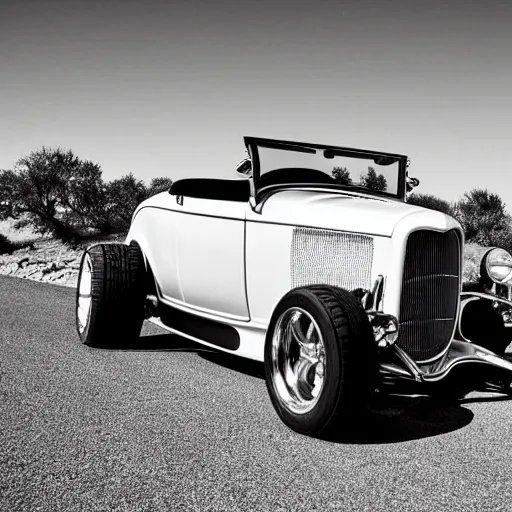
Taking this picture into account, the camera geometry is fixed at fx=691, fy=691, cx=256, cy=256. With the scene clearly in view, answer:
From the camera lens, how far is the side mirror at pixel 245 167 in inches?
194

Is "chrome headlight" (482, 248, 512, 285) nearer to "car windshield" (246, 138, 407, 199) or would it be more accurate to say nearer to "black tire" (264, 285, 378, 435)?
"car windshield" (246, 138, 407, 199)

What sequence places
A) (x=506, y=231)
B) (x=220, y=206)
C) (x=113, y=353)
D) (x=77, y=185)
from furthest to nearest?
(x=77, y=185)
(x=506, y=231)
(x=113, y=353)
(x=220, y=206)

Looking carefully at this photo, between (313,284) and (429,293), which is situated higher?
(313,284)

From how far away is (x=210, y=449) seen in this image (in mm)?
3111

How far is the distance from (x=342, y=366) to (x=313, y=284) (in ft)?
2.14

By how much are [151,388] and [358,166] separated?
250 cm

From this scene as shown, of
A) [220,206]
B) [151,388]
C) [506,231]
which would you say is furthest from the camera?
[506,231]

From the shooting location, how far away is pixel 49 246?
2406 centimetres

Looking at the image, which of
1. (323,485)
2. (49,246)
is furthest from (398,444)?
(49,246)

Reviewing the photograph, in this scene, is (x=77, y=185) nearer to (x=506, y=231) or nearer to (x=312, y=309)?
(x=506, y=231)

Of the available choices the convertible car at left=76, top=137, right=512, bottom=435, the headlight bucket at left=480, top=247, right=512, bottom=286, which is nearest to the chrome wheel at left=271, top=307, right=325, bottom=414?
the convertible car at left=76, top=137, right=512, bottom=435

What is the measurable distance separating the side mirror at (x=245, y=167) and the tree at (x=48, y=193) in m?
21.4

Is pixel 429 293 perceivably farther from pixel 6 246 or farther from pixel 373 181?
pixel 6 246

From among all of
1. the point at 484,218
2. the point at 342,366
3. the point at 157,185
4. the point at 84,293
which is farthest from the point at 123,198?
the point at 342,366
